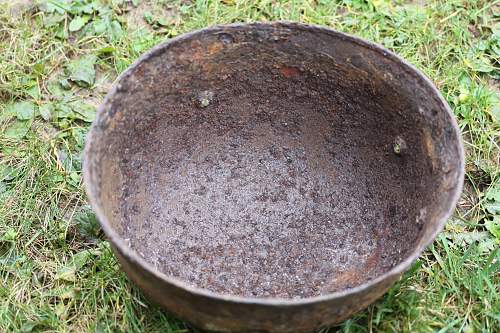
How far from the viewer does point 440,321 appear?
76.7 inches

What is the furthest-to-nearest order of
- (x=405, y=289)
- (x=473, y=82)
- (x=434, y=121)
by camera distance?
(x=473, y=82) → (x=405, y=289) → (x=434, y=121)

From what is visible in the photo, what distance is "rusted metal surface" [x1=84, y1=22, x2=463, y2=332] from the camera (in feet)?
6.22

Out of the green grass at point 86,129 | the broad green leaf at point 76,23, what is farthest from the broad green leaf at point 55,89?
the broad green leaf at point 76,23

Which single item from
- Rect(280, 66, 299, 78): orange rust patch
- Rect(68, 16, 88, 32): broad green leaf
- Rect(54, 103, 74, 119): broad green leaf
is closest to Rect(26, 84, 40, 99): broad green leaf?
Rect(54, 103, 74, 119): broad green leaf

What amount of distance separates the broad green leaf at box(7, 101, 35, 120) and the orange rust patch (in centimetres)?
103

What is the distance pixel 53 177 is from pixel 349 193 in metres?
1.08

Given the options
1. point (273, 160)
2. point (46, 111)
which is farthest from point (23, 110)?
point (273, 160)

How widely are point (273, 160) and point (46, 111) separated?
3.09 feet

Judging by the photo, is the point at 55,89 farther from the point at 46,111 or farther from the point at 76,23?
the point at 76,23

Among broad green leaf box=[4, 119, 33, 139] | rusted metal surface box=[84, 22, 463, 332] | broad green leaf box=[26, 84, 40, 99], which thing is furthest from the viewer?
broad green leaf box=[26, 84, 40, 99]

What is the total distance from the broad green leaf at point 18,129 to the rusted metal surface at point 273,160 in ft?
2.06

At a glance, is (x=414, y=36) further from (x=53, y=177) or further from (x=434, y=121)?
(x=53, y=177)

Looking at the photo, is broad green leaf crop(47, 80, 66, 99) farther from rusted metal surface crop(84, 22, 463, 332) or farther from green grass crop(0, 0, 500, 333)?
rusted metal surface crop(84, 22, 463, 332)

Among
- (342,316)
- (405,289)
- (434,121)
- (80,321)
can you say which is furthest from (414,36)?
(80,321)
